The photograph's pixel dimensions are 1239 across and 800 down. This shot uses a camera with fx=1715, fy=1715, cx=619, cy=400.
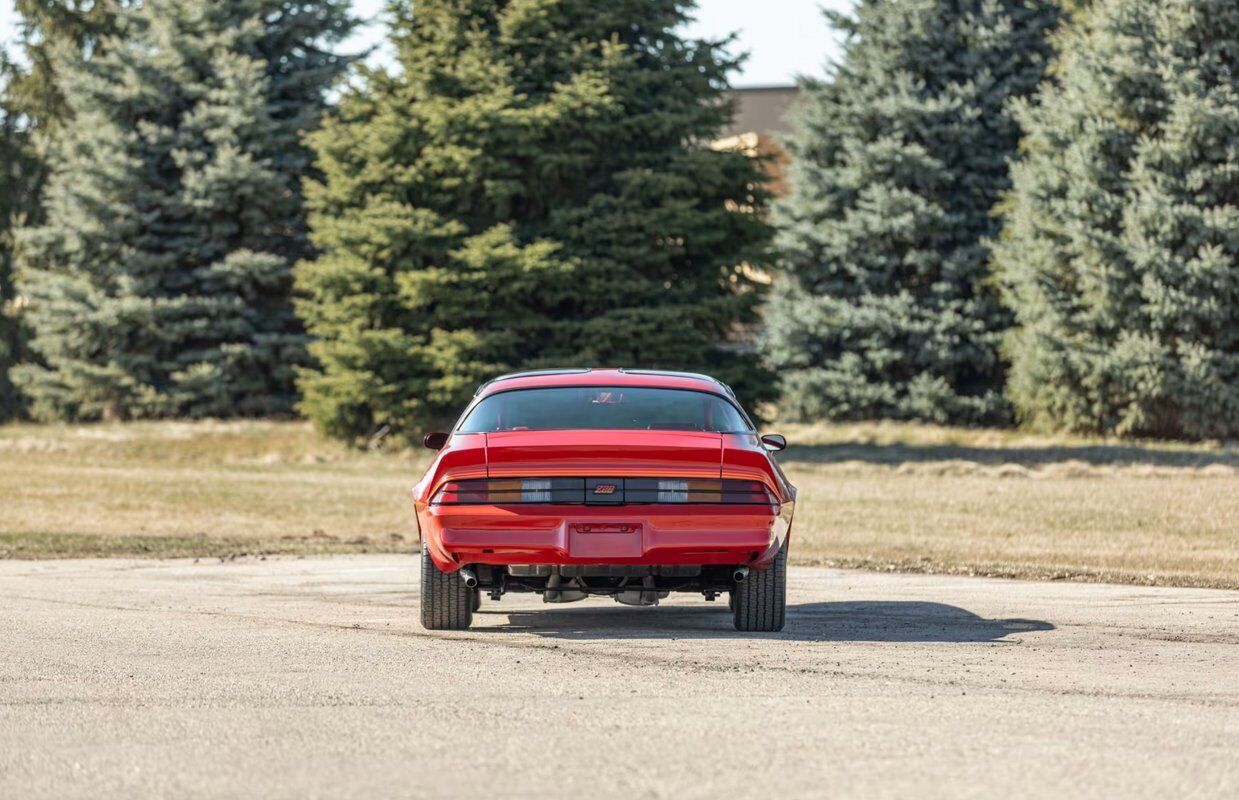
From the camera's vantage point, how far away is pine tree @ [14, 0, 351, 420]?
1516 inches

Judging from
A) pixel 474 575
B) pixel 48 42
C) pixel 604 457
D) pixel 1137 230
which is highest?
pixel 48 42

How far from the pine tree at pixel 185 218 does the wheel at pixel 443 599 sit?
29100 mm

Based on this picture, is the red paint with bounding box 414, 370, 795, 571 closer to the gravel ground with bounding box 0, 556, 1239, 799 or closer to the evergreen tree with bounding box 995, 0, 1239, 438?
the gravel ground with bounding box 0, 556, 1239, 799

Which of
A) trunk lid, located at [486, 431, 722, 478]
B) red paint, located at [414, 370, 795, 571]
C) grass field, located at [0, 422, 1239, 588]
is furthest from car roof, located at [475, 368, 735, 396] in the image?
grass field, located at [0, 422, 1239, 588]

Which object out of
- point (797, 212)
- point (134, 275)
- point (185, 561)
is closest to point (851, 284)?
point (797, 212)

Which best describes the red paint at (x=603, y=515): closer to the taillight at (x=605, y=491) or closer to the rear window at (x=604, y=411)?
the taillight at (x=605, y=491)

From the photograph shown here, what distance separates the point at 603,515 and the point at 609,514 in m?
0.03

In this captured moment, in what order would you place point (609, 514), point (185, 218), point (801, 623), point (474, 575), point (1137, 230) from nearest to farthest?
point (609, 514) < point (474, 575) < point (801, 623) < point (1137, 230) < point (185, 218)

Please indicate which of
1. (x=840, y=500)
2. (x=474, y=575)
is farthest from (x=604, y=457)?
(x=840, y=500)

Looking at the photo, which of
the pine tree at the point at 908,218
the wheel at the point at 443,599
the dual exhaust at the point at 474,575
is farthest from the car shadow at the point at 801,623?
the pine tree at the point at 908,218

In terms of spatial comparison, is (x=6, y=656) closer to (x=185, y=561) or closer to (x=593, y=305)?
(x=185, y=561)

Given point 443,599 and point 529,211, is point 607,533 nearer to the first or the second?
point 443,599

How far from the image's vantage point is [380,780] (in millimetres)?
5789

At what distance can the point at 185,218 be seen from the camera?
40188mm
